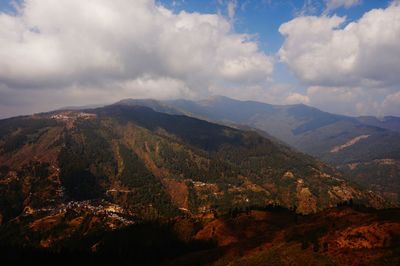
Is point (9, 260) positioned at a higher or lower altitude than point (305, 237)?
lower

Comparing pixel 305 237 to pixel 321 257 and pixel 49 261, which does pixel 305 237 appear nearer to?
pixel 321 257

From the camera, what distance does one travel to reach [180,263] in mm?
187875

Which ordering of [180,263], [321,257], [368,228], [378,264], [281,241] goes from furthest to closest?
[180,263], [281,241], [368,228], [321,257], [378,264]

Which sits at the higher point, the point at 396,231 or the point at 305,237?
the point at 396,231

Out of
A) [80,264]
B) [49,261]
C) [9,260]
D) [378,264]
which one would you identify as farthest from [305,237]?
[9,260]

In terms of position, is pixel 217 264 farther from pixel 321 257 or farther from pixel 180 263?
pixel 321 257

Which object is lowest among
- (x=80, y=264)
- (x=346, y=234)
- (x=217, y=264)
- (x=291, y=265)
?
(x=80, y=264)

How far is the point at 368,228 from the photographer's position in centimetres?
14575

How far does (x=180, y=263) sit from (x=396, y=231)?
10809 cm

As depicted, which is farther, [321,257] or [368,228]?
[368,228]

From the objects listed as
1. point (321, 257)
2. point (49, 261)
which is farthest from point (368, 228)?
point (49, 261)

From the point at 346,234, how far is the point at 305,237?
22.7 metres

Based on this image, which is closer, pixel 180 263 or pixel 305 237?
pixel 305 237

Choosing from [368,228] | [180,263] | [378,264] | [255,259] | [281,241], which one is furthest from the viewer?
[180,263]
